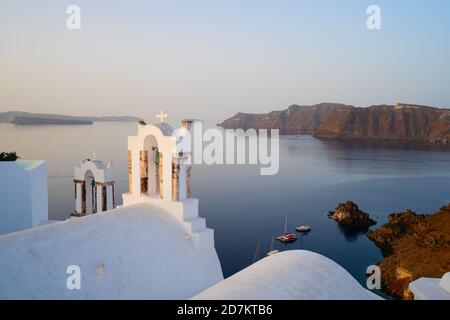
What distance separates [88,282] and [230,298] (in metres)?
2.40

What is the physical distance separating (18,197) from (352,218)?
35.7 meters

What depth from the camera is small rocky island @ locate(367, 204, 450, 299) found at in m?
24.7

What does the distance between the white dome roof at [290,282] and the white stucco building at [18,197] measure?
7.64m

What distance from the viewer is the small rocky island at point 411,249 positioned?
24.7 metres

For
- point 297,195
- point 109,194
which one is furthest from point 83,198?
point 297,195

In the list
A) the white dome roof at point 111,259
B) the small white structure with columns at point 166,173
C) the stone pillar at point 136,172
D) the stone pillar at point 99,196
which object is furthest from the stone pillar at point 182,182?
the stone pillar at point 99,196

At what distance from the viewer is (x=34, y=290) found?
508 cm

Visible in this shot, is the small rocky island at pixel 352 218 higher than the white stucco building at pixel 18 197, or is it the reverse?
the white stucco building at pixel 18 197

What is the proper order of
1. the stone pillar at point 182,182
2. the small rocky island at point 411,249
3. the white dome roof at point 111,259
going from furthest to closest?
1. the small rocky island at point 411,249
2. the stone pillar at point 182,182
3. the white dome roof at point 111,259

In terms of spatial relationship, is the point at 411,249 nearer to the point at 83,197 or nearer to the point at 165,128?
the point at 83,197

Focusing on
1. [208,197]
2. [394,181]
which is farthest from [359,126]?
[208,197]

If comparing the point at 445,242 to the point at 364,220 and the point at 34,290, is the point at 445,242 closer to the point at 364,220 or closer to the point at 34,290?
the point at 364,220

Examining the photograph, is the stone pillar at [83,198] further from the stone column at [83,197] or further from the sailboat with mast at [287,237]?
the sailboat with mast at [287,237]

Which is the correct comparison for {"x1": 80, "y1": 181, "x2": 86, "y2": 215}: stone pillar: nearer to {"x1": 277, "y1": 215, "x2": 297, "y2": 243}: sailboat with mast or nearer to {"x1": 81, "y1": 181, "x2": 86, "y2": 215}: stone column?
{"x1": 81, "y1": 181, "x2": 86, "y2": 215}: stone column
